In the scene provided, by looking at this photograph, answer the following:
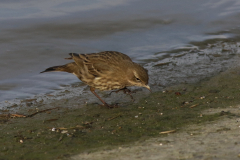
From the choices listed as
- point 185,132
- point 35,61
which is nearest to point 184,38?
point 35,61

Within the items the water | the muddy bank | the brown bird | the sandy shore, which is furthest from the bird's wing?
the sandy shore

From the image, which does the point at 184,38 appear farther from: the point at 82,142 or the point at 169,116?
the point at 82,142

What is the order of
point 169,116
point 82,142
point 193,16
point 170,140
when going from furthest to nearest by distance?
point 193,16, point 169,116, point 82,142, point 170,140

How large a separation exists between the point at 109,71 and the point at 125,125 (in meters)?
2.05

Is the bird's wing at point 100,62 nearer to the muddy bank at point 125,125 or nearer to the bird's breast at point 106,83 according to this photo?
the bird's breast at point 106,83

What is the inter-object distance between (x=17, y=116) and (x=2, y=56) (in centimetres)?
460

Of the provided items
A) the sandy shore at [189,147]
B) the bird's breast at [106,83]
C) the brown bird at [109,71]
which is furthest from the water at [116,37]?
the sandy shore at [189,147]

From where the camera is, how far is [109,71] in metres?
7.54

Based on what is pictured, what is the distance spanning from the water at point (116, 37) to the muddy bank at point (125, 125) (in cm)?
110

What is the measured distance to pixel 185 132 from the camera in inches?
194

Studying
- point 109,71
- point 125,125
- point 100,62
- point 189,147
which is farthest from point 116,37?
point 189,147

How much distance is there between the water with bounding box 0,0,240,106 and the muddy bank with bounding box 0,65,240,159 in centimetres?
110

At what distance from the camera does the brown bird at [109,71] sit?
7234 millimetres

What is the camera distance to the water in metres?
9.41
